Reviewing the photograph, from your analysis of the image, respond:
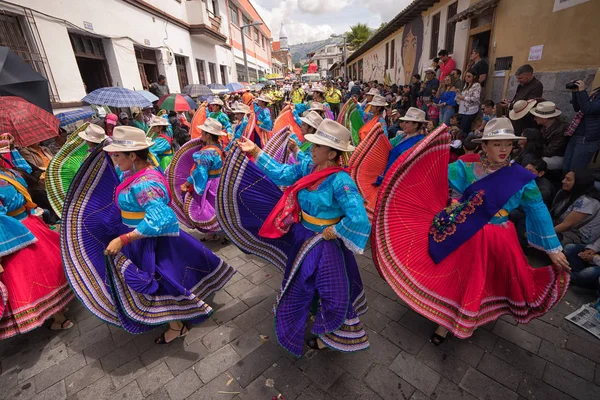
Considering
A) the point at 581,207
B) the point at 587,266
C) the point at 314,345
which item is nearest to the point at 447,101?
the point at 581,207

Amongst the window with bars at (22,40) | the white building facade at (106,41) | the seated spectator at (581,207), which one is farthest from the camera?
the white building facade at (106,41)

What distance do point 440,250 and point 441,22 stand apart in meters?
10.7

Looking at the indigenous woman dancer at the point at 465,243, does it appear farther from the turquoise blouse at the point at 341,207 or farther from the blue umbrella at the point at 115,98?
the blue umbrella at the point at 115,98

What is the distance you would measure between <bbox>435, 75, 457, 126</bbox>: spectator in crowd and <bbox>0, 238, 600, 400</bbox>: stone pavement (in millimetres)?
5521

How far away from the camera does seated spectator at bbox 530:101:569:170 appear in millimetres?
4406

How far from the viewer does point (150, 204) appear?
7.60ft

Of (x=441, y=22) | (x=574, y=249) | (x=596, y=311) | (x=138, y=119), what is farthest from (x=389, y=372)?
(x=441, y=22)

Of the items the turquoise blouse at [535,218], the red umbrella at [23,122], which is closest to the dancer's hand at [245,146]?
the turquoise blouse at [535,218]

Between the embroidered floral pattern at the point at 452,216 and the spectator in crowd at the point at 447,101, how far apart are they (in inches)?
222

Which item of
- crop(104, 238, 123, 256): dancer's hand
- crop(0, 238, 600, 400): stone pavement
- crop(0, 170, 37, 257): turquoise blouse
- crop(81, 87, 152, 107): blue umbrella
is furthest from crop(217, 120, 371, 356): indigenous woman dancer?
crop(81, 87, 152, 107): blue umbrella

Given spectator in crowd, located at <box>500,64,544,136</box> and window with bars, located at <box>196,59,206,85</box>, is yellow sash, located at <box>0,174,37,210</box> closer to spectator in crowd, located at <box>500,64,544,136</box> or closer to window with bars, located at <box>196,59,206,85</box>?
spectator in crowd, located at <box>500,64,544,136</box>

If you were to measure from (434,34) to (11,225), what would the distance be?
12621 mm

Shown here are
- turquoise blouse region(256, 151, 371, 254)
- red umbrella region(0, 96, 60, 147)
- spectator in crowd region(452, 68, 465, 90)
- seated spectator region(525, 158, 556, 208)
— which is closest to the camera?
Answer: turquoise blouse region(256, 151, 371, 254)

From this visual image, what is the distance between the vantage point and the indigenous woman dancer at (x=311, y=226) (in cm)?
218
